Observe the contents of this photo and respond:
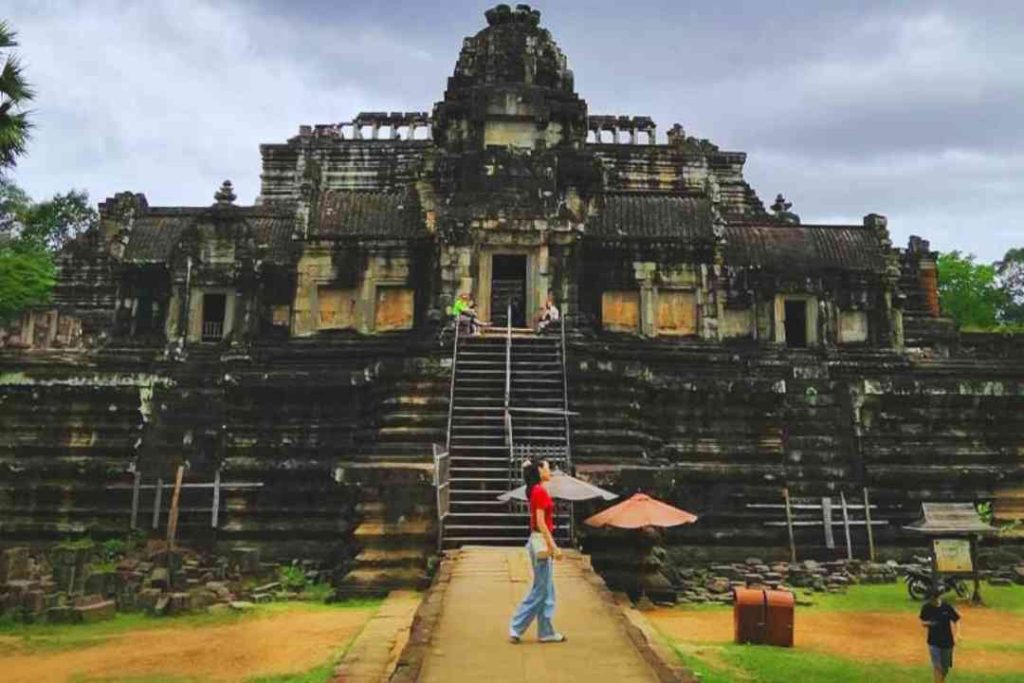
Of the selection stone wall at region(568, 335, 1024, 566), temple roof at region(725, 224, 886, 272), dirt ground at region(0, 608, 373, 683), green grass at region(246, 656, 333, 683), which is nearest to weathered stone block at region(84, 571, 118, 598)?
dirt ground at region(0, 608, 373, 683)

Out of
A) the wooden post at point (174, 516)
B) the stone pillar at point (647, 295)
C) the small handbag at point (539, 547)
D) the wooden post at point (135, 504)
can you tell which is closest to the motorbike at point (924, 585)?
the stone pillar at point (647, 295)

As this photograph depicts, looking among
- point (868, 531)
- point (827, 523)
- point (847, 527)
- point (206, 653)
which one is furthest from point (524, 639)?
point (868, 531)

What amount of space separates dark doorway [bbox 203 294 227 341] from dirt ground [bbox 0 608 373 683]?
39.3 feet

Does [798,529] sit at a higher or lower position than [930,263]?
lower

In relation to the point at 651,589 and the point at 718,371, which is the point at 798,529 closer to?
the point at 718,371

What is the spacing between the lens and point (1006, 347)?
83.3ft

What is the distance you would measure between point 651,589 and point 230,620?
20.3 feet

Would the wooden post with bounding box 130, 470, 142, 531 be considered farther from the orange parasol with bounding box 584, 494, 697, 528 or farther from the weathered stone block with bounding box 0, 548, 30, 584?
the orange parasol with bounding box 584, 494, 697, 528

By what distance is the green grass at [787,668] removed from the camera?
928cm

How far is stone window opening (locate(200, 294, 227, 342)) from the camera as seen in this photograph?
904 inches

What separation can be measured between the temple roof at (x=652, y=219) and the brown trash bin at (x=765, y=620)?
41.6ft

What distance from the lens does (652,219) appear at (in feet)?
75.4

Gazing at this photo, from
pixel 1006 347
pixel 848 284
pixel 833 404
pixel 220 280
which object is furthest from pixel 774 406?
pixel 220 280

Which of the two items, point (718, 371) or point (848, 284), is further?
point (848, 284)
